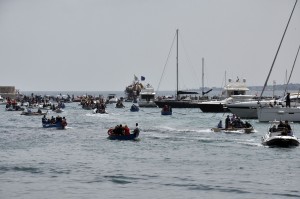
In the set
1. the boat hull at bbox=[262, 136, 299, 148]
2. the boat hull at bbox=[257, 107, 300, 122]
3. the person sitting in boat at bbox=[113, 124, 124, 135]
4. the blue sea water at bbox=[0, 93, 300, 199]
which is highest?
the boat hull at bbox=[257, 107, 300, 122]

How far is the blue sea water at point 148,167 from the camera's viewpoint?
47031mm

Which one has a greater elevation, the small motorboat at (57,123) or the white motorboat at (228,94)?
the white motorboat at (228,94)

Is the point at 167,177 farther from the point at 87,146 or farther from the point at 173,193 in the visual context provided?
the point at 87,146

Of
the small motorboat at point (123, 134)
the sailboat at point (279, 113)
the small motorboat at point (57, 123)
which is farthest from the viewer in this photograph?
the sailboat at point (279, 113)

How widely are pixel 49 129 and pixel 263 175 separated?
51895 mm

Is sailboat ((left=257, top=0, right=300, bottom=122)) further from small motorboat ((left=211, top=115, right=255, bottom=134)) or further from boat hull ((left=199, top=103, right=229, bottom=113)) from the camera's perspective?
boat hull ((left=199, top=103, right=229, bottom=113))

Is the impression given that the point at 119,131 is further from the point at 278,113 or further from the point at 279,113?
the point at 279,113

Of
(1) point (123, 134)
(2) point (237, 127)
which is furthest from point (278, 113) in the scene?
(1) point (123, 134)

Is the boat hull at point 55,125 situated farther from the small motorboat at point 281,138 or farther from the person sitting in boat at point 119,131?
the small motorboat at point 281,138

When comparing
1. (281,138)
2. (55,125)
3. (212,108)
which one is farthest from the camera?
(212,108)

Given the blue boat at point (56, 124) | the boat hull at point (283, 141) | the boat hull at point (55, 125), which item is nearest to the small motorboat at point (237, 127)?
the boat hull at point (283, 141)

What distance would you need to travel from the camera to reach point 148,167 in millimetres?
57562

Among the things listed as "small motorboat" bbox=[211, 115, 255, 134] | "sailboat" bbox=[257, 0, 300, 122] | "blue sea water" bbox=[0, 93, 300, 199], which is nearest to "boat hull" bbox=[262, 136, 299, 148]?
"blue sea water" bbox=[0, 93, 300, 199]

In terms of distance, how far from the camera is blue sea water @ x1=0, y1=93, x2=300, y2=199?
1852 inches
